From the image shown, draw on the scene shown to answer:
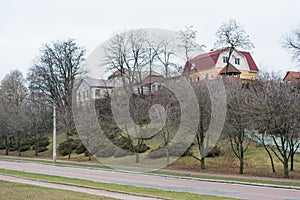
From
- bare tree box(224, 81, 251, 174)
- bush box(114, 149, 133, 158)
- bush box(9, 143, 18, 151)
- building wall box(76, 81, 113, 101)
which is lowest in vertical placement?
bush box(9, 143, 18, 151)

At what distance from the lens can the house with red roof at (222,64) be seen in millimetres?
47281

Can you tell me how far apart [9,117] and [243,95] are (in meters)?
34.9

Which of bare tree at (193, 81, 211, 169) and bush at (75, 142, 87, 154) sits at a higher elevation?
bare tree at (193, 81, 211, 169)

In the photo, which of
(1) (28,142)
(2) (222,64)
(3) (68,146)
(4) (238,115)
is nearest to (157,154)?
(4) (238,115)

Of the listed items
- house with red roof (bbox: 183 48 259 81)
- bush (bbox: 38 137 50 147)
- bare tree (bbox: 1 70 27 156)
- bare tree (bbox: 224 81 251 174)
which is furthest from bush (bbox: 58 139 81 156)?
bare tree (bbox: 224 81 251 174)

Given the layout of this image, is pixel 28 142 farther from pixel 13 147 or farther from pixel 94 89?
pixel 94 89

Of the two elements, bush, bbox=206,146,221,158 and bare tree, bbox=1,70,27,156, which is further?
bare tree, bbox=1,70,27,156

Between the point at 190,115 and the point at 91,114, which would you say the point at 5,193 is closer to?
the point at 190,115

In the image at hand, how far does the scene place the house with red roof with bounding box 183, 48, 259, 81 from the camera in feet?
155

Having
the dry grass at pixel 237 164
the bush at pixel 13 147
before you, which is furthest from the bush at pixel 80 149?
the bush at pixel 13 147

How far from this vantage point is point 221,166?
98.2ft

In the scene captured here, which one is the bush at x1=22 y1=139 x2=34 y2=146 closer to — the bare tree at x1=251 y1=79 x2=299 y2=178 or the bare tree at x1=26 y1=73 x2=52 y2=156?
the bare tree at x1=26 y1=73 x2=52 y2=156

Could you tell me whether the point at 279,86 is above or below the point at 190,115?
above

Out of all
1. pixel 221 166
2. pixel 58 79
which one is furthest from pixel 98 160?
pixel 58 79
